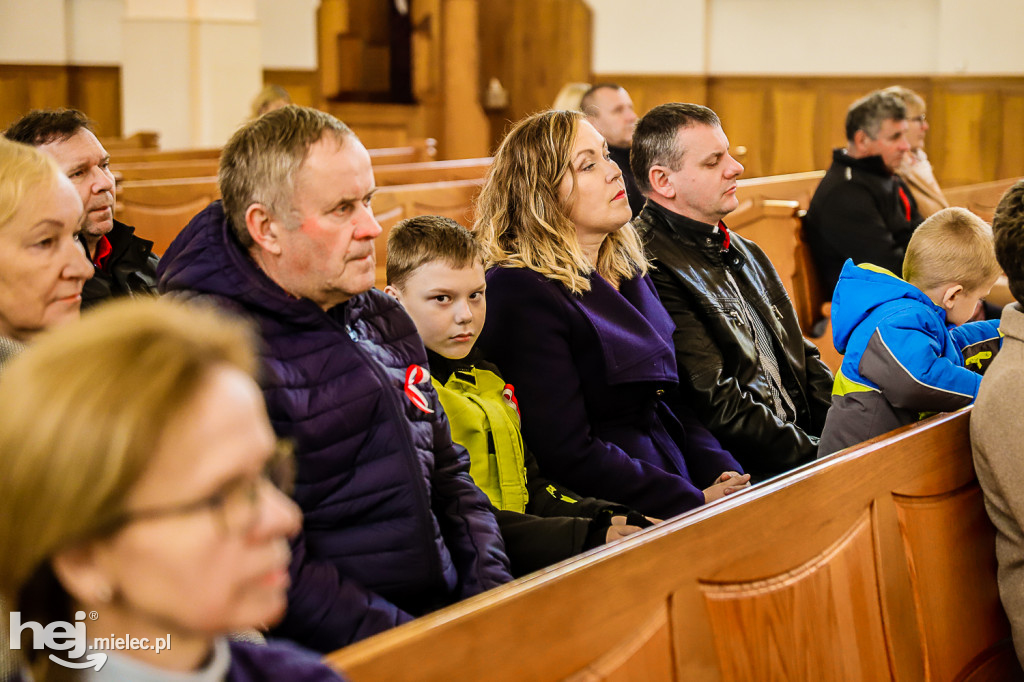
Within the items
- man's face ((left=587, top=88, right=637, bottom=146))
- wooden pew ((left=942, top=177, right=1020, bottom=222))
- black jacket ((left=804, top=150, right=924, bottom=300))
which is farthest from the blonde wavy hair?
wooden pew ((left=942, top=177, right=1020, bottom=222))

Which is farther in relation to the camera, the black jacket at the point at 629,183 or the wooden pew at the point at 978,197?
the wooden pew at the point at 978,197

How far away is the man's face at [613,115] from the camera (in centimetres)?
500

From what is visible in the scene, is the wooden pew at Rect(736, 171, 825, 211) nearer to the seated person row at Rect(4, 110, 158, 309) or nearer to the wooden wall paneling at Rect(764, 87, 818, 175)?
the seated person row at Rect(4, 110, 158, 309)

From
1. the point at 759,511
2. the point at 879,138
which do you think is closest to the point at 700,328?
the point at 759,511

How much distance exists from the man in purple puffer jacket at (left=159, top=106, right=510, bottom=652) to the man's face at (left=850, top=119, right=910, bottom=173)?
3.82 meters

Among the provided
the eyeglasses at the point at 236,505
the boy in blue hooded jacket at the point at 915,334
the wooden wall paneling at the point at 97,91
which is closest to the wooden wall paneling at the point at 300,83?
the wooden wall paneling at the point at 97,91

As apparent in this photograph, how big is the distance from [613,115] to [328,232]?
361 centimetres

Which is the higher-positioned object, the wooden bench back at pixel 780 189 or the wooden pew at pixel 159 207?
the wooden bench back at pixel 780 189

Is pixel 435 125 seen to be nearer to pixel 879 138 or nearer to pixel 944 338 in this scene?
pixel 879 138

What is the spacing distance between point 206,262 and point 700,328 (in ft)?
5.09

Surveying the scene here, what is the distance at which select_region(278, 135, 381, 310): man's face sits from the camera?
1645 millimetres

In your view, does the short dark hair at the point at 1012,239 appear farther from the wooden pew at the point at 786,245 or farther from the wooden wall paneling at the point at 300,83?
the wooden wall paneling at the point at 300,83

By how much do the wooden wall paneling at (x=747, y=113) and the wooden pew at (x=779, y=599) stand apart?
8.30m

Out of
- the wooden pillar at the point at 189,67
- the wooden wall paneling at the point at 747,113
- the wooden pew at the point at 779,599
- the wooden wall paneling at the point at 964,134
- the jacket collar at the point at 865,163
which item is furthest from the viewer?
the wooden wall paneling at the point at 747,113
